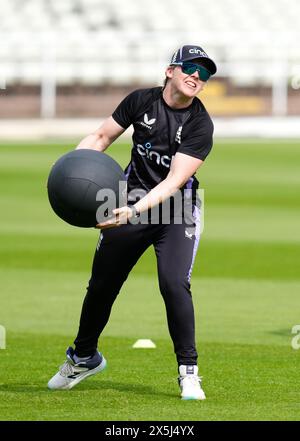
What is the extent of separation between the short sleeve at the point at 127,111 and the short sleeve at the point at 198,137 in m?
0.41

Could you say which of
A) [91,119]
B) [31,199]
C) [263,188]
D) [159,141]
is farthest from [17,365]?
[91,119]

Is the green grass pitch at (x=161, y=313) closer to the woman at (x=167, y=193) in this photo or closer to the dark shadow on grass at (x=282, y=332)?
the dark shadow on grass at (x=282, y=332)

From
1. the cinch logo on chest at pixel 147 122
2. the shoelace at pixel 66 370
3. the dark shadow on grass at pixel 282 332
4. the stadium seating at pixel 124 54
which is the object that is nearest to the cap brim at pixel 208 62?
the cinch logo on chest at pixel 147 122

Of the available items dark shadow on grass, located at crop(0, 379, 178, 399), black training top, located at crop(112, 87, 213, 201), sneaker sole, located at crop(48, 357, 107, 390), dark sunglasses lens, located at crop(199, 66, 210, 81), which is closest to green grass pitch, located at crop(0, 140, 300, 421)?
dark shadow on grass, located at crop(0, 379, 178, 399)

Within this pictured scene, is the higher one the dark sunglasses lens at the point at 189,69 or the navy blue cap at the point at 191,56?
the navy blue cap at the point at 191,56

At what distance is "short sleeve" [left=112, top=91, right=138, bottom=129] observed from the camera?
7.86m

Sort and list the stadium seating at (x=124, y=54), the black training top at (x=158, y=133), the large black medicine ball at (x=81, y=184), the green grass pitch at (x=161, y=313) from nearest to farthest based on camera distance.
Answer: the large black medicine ball at (x=81, y=184) → the green grass pitch at (x=161, y=313) → the black training top at (x=158, y=133) → the stadium seating at (x=124, y=54)

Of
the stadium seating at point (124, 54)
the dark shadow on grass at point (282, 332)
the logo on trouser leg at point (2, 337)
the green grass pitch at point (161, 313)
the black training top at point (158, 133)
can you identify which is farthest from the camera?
the stadium seating at point (124, 54)

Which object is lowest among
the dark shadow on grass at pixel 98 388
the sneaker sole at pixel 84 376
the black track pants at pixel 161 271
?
the dark shadow on grass at pixel 98 388

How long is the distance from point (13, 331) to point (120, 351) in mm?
1491

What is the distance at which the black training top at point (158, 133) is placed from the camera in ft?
25.3

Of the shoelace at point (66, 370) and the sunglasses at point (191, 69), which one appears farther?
the shoelace at point (66, 370)

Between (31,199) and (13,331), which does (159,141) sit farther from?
(31,199)
